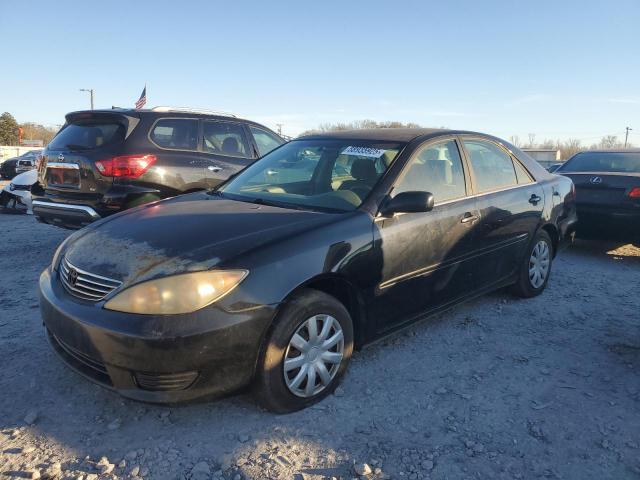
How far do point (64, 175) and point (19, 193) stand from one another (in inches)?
197

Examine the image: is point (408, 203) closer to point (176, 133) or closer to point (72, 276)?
point (72, 276)

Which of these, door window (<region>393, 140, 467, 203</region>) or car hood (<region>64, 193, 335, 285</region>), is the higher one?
door window (<region>393, 140, 467, 203</region>)

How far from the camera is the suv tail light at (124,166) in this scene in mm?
5207

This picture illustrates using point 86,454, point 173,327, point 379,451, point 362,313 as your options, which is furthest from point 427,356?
point 86,454

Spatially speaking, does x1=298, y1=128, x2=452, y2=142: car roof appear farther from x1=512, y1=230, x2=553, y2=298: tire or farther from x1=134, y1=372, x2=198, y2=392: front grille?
x1=134, y1=372, x2=198, y2=392: front grille

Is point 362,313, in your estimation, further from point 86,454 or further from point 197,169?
point 197,169

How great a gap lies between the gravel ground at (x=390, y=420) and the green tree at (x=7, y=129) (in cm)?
6204

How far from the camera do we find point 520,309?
4.57 metres

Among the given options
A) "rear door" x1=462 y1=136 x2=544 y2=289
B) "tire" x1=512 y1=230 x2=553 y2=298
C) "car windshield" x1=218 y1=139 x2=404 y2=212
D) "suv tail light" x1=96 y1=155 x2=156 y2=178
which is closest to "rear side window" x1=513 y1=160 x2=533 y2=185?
"rear door" x1=462 y1=136 x2=544 y2=289

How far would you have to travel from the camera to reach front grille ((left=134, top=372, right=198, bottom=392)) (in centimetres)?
240

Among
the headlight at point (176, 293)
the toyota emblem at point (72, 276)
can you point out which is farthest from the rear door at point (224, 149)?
the headlight at point (176, 293)

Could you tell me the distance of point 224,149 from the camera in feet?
21.0

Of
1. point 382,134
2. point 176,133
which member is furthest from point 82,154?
point 382,134

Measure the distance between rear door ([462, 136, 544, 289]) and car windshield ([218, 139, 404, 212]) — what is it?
922 mm
